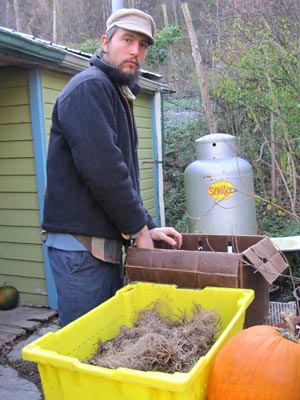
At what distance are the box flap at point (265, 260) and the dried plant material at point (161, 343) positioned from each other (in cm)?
27

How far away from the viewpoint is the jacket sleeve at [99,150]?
5.49 feet

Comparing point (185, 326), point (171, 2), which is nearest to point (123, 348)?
point (185, 326)

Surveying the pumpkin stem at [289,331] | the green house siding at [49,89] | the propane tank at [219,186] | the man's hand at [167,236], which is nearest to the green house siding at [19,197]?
the green house siding at [49,89]

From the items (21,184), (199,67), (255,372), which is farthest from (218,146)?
(255,372)

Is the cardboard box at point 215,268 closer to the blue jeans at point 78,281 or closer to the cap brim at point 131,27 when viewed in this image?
the blue jeans at point 78,281

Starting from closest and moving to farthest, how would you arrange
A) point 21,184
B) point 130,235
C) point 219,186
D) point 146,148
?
1. point 130,235
2. point 21,184
3. point 219,186
4. point 146,148

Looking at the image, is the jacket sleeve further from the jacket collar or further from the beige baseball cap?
the beige baseball cap

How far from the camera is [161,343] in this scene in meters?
1.29

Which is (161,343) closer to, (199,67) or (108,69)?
(108,69)

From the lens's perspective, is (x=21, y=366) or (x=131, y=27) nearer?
(x=131, y=27)

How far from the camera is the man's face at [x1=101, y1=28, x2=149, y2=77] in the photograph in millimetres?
1886

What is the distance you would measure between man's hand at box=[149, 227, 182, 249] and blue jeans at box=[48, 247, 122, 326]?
243 millimetres

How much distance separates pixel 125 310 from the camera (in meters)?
1.61

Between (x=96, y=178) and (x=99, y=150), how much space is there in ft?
0.36
